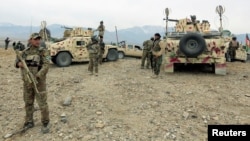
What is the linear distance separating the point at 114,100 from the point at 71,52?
26.0 ft

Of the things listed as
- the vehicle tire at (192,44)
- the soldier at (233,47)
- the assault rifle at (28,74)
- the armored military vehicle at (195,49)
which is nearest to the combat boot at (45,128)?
the assault rifle at (28,74)

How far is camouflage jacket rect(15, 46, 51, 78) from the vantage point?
5.83 metres

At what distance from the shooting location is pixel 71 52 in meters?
15.3

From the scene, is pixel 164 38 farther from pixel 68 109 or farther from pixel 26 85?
pixel 26 85

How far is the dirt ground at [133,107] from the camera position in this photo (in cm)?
583

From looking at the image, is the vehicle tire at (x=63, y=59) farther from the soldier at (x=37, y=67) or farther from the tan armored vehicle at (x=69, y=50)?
the soldier at (x=37, y=67)

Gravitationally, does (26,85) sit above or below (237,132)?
above

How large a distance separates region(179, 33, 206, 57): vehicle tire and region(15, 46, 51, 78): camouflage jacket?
6.01 meters

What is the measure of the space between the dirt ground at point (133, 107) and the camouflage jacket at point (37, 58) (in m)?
1.05

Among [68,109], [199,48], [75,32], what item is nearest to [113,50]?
[75,32]

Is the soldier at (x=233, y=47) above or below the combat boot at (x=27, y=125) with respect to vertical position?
above

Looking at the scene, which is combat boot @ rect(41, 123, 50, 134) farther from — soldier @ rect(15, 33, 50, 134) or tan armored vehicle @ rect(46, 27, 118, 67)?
tan armored vehicle @ rect(46, 27, 118, 67)

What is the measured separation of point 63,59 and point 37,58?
929cm

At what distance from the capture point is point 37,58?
5.84 meters
